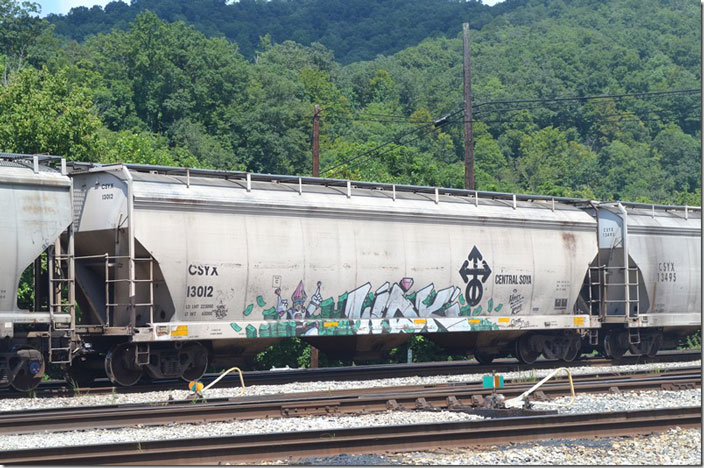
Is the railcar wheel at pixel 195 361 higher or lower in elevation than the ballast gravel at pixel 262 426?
higher

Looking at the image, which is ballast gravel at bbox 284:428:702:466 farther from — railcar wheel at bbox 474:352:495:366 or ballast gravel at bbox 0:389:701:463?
railcar wheel at bbox 474:352:495:366

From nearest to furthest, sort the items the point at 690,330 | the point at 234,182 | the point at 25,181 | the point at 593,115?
the point at 25,181, the point at 234,182, the point at 690,330, the point at 593,115

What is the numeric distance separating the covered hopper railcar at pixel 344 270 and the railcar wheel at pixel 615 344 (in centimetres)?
4

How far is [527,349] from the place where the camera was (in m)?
24.7

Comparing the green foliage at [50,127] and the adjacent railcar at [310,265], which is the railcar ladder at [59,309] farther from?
the green foliage at [50,127]

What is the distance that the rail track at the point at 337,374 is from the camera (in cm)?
1756

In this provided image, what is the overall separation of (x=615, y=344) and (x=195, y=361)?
514 inches

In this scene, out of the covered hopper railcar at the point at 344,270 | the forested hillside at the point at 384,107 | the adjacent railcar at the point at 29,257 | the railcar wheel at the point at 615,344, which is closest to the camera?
the adjacent railcar at the point at 29,257

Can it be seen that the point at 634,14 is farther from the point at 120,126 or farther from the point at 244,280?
the point at 244,280

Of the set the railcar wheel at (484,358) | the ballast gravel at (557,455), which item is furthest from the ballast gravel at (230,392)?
the ballast gravel at (557,455)

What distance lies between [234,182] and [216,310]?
2.97m

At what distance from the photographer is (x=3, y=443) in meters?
11.6

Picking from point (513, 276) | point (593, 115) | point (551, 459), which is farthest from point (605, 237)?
point (593, 115)

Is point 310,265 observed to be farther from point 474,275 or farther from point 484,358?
point 484,358
